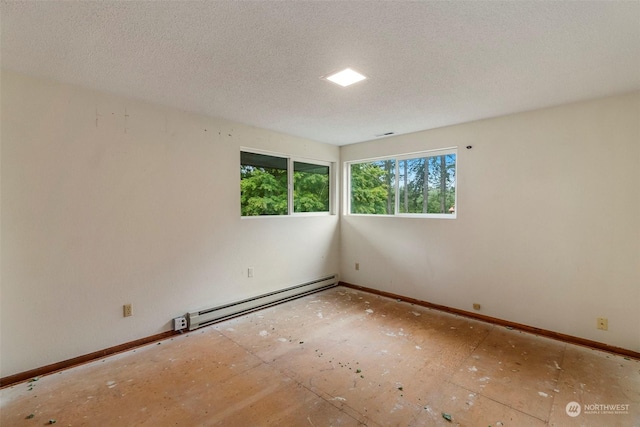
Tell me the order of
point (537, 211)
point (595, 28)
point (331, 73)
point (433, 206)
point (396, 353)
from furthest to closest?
point (433, 206) → point (537, 211) → point (396, 353) → point (331, 73) → point (595, 28)

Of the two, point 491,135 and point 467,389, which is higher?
point 491,135

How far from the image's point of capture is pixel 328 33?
1.70 m

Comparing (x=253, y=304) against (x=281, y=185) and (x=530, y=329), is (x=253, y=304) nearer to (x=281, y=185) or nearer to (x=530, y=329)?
(x=281, y=185)

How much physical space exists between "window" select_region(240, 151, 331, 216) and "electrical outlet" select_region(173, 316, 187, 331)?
53.6 inches

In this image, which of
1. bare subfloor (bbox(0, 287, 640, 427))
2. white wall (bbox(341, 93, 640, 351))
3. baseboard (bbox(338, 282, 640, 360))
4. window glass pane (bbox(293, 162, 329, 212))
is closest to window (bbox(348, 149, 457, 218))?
white wall (bbox(341, 93, 640, 351))

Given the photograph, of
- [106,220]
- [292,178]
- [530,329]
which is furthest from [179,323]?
[530,329]

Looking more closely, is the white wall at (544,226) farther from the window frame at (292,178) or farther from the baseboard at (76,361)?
the baseboard at (76,361)

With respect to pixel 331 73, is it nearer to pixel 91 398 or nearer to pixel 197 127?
pixel 197 127

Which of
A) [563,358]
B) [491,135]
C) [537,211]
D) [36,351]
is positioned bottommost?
[563,358]

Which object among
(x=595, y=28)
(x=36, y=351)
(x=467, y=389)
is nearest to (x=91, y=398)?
(x=36, y=351)

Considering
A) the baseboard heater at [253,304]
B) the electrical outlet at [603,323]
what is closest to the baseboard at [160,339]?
the electrical outlet at [603,323]

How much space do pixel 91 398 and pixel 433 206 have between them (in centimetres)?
386
